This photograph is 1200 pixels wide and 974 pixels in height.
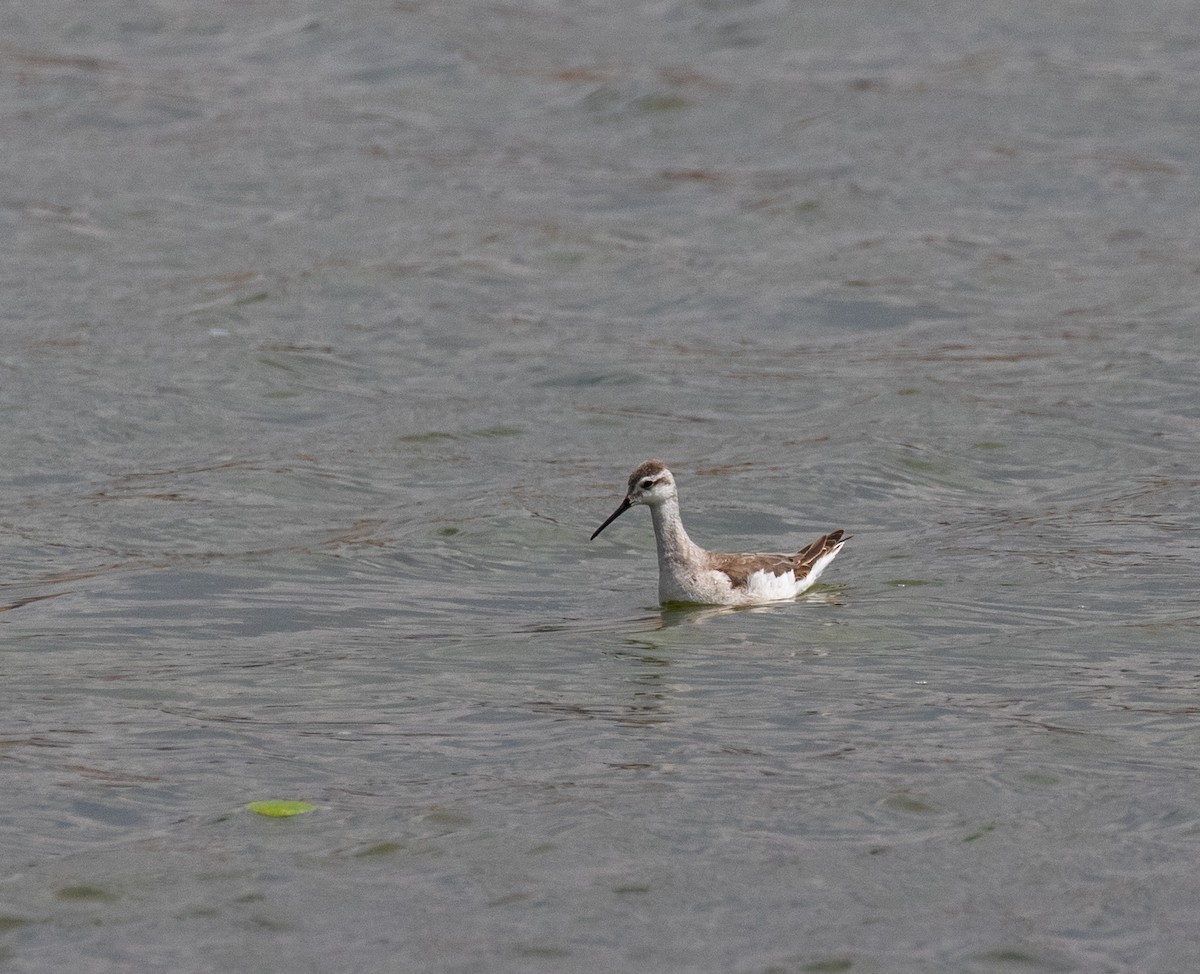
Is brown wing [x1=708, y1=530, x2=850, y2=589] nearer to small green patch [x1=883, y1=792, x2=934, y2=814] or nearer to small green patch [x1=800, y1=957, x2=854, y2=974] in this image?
small green patch [x1=883, y1=792, x2=934, y2=814]

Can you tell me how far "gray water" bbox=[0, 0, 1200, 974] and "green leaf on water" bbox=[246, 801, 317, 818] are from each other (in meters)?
0.08

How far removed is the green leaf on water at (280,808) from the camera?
9844 mm

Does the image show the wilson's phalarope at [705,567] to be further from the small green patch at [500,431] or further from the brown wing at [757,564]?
the small green patch at [500,431]

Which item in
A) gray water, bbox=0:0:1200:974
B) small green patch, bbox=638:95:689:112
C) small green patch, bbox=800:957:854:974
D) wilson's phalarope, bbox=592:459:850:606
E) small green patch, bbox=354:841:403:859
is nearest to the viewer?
small green patch, bbox=800:957:854:974

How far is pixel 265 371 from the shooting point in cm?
2030

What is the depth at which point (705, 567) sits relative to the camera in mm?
13719

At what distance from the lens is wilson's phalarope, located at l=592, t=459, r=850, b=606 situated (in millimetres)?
13672

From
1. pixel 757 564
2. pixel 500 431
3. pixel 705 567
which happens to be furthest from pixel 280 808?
pixel 500 431

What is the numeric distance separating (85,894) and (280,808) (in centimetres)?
113

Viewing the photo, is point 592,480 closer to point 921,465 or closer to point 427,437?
point 427,437

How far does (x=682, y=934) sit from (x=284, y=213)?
18.3 m

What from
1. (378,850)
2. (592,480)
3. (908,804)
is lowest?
(908,804)

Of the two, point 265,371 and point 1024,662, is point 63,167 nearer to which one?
point 265,371

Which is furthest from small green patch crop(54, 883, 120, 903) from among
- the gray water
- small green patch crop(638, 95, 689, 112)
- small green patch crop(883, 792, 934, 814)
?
small green patch crop(638, 95, 689, 112)
